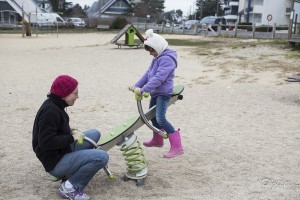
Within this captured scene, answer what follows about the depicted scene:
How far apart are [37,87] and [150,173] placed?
19.6 feet

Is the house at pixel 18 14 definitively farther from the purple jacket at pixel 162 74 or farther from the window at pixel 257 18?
the purple jacket at pixel 162 74

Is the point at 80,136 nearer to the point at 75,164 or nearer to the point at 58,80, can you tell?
the point at 75,164

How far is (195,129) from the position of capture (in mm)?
5832

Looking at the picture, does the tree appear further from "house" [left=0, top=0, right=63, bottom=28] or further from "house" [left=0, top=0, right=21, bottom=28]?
"house" [left=0, top=0, right=21, bottom=28]

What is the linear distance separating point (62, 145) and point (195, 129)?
293cm

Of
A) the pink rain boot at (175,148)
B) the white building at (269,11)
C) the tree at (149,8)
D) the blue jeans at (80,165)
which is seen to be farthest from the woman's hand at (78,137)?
the tree at (149,8)

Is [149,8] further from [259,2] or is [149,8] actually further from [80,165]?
[80,165]

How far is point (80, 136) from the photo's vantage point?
334 cm

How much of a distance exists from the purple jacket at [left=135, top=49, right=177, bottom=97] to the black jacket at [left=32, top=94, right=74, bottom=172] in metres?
1.03

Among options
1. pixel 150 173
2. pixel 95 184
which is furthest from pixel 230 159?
pixel 95 184

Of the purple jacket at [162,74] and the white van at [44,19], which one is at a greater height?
the white van at [44,19]

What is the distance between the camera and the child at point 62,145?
3213mm

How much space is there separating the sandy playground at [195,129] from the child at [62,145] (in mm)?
245

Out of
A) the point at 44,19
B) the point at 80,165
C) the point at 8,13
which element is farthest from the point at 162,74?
the point at 8,13
